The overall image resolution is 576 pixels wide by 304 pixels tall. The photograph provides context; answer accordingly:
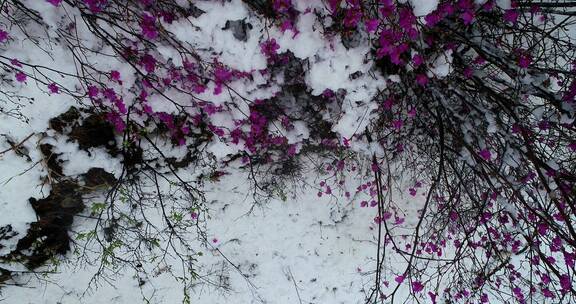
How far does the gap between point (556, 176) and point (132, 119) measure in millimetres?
3286

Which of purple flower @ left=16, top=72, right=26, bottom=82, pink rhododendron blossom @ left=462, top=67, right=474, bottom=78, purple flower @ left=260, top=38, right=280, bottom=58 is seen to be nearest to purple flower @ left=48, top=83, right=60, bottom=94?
purple flower @ left=16, top=72, right=26, bottom=82

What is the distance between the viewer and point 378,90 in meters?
2.69

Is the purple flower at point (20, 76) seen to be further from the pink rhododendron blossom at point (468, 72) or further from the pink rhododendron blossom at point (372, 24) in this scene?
the pink rhododendron blossom at point (468, 72)

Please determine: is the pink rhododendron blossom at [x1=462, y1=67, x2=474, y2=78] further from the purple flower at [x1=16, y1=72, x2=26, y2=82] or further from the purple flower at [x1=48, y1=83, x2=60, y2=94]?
the purple flower at [x1=16, y1=72, x2=26, y2=82]

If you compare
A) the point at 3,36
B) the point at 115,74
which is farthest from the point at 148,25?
the point at 3,36

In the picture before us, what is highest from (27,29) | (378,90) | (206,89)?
(27,29)

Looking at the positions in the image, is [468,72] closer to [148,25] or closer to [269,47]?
[269,47]

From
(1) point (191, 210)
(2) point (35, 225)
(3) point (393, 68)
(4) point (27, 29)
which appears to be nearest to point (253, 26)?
(3) point (393, 68)

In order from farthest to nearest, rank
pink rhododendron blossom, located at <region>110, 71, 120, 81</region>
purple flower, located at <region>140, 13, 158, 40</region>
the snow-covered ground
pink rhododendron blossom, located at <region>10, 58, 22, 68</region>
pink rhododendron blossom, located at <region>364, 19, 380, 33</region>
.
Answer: the snow-covered ground < pink rhododendron blossom, located at <region>110, 71, 120, 81</region> < pink rhododendron blossom, located at <region>10, 58, 22, 68</region> < purple flower, located at <region>140, 13, 158, 40</region> < pink rhododendron blossom, located at <region>364, 19, 380, 33</region>

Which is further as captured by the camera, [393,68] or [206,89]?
[206,89]

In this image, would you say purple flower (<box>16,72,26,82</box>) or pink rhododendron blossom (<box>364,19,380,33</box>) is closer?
pink rhododendron blossom (<box>364,19,380,33</box>)

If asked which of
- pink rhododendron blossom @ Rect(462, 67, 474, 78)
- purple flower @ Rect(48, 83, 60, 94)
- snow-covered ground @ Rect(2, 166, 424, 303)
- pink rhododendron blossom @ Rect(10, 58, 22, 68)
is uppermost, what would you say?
pink rhododendron blossom @ Rect(10, 58, 22, 68)

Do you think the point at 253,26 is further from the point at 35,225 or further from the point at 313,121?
the point at 35,225

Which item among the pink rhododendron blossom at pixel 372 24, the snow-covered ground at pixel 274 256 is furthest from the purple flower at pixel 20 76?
the pink rhododendron blossom at pixel 372 24
